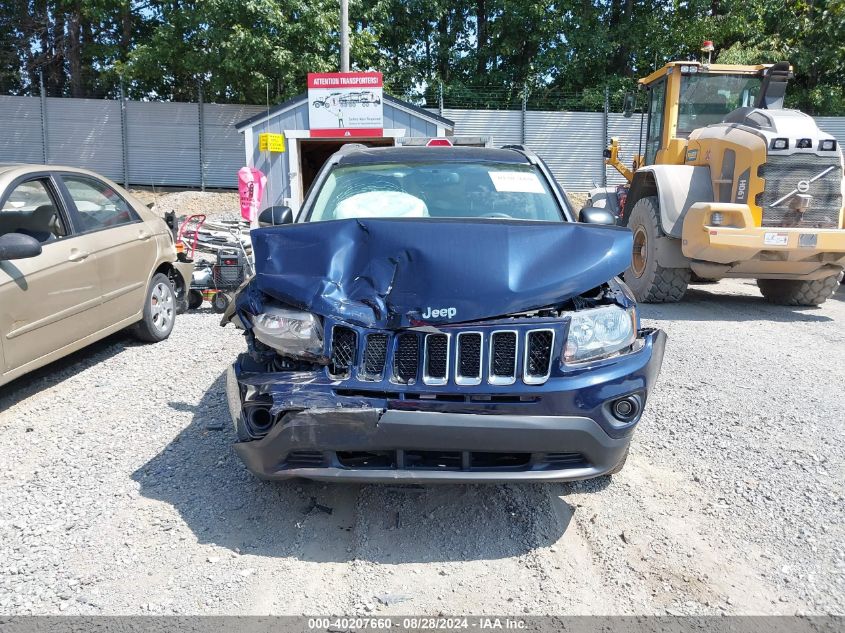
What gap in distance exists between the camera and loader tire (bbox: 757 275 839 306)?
8.17 meters

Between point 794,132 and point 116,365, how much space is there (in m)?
7.31

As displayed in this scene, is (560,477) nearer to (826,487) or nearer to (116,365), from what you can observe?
(826,487)

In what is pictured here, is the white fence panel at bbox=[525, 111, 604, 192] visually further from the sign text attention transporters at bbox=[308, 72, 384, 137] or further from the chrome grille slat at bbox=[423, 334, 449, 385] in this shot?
the chrome grille slat at bbox=[423, 334, 449, 385]

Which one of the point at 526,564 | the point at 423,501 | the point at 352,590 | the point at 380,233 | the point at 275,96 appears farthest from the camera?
the point at 275,96

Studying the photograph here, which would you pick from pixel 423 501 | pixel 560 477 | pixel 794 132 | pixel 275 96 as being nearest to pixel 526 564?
pixel 560 477

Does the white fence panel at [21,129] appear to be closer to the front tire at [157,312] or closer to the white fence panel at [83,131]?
the white fence panel at [83,131]

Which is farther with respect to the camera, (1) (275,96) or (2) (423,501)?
(1) (275,96)

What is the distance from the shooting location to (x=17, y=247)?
4.14 m

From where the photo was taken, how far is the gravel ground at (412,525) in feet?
8.25

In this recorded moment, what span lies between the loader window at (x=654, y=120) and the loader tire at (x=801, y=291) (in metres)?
2.52

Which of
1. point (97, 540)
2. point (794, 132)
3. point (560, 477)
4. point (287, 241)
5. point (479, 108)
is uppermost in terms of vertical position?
point (479, 108)

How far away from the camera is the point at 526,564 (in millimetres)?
2729

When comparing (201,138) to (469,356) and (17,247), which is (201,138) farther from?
(469,356)

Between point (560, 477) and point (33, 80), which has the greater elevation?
point (33, 80)
